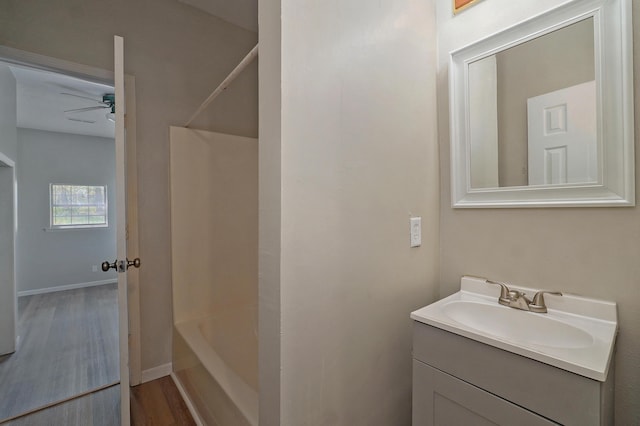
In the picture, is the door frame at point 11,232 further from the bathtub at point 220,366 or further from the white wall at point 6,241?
the bathtub at point 220,366

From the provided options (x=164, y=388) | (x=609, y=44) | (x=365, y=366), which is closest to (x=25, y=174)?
(x=164, y=388)

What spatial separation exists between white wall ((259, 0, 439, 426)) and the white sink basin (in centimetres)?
21

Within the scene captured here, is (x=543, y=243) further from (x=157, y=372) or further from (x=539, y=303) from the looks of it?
(x=157, y=372)

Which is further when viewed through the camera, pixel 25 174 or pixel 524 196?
pixel 25 174

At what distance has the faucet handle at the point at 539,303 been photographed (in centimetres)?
101

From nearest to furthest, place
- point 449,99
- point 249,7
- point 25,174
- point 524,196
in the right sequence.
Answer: point 524,196, point 449,99, point 249,7, point 25,174

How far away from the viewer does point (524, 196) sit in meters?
1.10

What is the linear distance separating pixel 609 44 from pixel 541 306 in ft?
3.03

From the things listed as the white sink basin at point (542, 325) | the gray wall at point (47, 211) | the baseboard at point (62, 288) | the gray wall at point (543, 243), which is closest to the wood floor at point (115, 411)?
the white sink basin at point (542, 325)

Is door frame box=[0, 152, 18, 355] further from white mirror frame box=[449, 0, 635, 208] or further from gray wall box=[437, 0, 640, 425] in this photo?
white mirror frame box=[449, 0, 635, 208]

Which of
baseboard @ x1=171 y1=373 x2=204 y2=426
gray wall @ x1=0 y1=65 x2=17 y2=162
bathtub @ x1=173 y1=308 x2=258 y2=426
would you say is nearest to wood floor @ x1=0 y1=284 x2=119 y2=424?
baseboard @ x1=171 y1=373 x2=204 y2=426

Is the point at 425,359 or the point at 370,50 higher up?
the point at 370,50

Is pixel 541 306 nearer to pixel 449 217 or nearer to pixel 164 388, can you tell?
pixel 449 217

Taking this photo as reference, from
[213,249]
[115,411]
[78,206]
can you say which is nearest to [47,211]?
[78,206]
